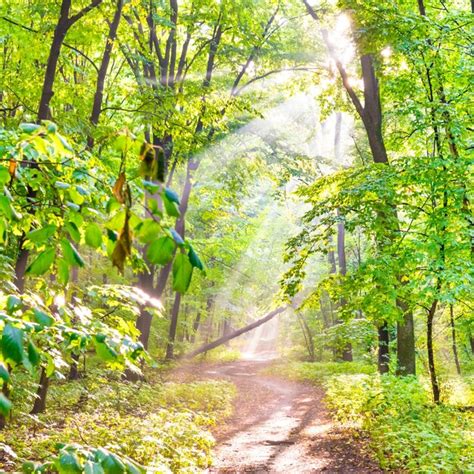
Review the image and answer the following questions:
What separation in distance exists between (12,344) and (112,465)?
0.46 metres

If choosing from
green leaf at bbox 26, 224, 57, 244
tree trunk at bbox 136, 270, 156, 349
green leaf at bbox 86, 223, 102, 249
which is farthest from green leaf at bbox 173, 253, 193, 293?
tree trunk at bbox 136, 270, 156, 349

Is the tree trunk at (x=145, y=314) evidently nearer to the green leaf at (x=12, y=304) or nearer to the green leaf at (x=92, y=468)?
the green leaf at (x=12, y=304)

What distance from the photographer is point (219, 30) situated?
1264cm

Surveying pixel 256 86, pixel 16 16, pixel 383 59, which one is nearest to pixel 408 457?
pixel 383 59

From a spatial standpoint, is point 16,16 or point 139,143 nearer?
point 139,143

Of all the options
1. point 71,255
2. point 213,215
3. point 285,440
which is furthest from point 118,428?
point 213,215

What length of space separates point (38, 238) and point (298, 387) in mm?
17810

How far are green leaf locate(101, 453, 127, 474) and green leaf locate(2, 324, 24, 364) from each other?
396 millimetres

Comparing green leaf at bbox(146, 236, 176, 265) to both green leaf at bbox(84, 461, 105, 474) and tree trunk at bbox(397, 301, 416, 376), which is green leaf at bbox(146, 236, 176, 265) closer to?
green leaf at bbox(84, 461, 105, 474)

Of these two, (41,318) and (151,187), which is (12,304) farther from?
(151,187)

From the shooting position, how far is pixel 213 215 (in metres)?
15.2

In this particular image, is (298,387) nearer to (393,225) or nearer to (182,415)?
(182,415)

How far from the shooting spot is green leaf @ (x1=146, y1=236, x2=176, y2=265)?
112 cm

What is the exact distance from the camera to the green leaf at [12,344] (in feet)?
3.81
